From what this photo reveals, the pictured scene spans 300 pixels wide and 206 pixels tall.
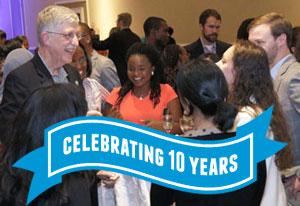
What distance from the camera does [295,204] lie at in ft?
8.40

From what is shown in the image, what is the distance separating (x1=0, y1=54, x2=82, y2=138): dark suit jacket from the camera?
7.86 feet

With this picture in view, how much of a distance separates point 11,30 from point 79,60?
29.4 ft

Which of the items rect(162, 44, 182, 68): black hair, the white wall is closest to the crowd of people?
rect(162, 44, 182, 68): black hair

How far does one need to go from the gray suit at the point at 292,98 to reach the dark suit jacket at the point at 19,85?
1.31 meters

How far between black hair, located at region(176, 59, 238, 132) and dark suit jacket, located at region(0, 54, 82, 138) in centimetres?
88

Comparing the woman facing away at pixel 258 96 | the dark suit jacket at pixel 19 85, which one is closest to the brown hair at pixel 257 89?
the woman facing away at pixel 258 96

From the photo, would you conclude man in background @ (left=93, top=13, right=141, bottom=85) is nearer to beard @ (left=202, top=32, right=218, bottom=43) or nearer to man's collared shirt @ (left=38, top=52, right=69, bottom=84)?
beard @ (left=202, top=32, right=218, bottom=43)

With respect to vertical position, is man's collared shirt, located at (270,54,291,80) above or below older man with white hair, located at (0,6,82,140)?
below

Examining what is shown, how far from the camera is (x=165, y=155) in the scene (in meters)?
1.78

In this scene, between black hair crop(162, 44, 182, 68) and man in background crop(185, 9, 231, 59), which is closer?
black hair crop(162, 44, 182, 68)

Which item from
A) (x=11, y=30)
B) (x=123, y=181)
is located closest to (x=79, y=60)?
(x=123, y=181)

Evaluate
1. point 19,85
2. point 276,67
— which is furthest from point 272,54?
point 19,85

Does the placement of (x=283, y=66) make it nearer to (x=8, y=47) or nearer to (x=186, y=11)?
(x=8, y=47)

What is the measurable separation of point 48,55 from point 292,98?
4.64ft
